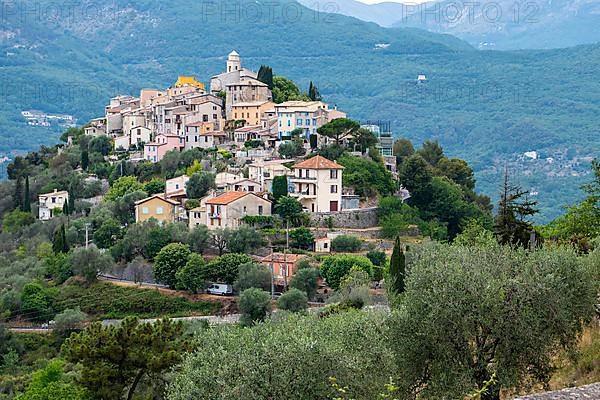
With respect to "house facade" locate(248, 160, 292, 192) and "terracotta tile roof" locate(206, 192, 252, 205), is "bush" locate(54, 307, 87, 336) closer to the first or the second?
"terracotta tile roof" locate(206, 192, 252, 205)

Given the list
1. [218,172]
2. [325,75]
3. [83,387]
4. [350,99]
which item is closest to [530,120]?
[350,99]

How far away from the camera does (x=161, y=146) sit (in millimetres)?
63781

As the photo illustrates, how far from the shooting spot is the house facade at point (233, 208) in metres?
50.2

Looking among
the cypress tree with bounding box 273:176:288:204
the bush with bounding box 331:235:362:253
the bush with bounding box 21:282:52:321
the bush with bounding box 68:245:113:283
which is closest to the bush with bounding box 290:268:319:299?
the bush with bounding box 331:235:362:253

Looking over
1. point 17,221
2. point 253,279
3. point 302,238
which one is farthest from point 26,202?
point 253,279

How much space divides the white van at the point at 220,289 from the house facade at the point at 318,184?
6.86 meters

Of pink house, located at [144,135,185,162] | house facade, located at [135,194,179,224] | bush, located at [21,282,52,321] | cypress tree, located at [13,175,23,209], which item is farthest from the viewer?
cypress tree, located at [13,175,23,209]

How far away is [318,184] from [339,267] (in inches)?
307

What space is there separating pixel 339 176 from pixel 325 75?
136430 millimetres

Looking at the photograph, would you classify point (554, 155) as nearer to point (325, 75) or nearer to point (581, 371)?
point (325, 75)

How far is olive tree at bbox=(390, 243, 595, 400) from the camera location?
705 inches

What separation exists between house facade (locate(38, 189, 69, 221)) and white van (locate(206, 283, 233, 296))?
18272 millimetres

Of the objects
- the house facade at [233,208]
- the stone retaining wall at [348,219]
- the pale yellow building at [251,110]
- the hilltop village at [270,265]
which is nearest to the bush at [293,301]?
the hilltop village at [270,265]

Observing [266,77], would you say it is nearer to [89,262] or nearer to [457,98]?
[89,262]
